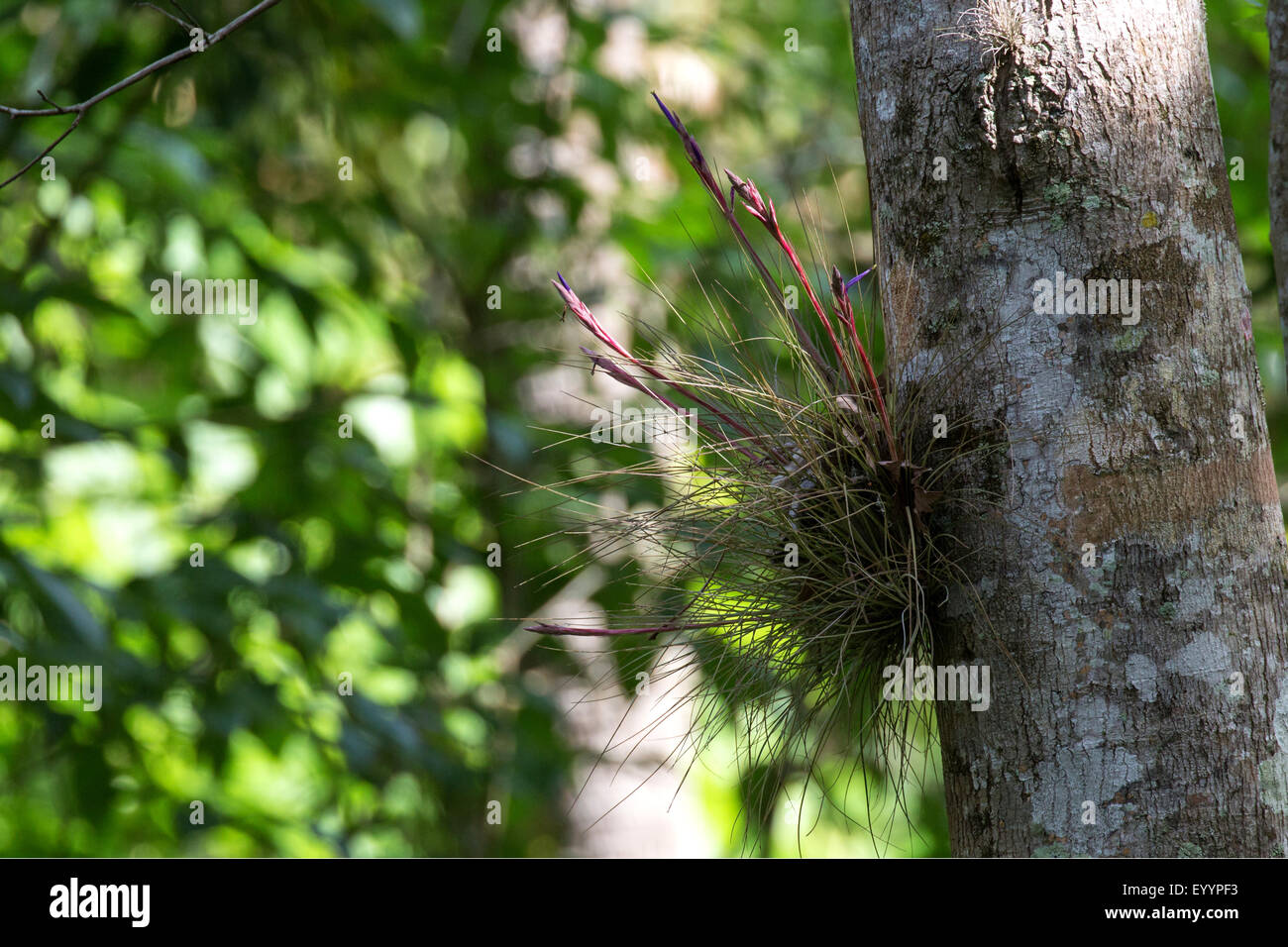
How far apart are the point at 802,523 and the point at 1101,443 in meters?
0.33

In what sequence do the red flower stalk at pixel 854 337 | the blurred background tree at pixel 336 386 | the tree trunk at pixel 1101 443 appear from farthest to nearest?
the blurred background tree at pixel 336 386 < the red flower stalk at pixel 854 337 < the tree trunk at pixel 1101 443

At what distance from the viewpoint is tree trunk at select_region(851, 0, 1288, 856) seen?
95 cm

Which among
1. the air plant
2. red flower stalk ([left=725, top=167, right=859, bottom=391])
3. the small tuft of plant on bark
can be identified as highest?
the small tuft of plant on bark

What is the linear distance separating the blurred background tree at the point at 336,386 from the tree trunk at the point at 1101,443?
4.10 ft

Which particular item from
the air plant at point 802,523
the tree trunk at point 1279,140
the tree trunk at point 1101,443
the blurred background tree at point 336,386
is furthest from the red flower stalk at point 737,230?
the blurred background tree at point 336,386

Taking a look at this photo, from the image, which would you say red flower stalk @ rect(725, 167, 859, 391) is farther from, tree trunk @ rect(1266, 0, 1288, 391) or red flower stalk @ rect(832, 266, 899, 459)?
tree trunk @ rect(1266, 0, 1288, 391)

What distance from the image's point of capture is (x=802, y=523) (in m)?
1.17

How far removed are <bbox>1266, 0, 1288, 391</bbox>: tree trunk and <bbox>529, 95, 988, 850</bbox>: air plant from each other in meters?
0.46

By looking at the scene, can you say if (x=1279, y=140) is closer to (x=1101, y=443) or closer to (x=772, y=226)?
(x=1101, y=443)

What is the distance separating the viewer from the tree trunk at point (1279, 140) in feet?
3.79

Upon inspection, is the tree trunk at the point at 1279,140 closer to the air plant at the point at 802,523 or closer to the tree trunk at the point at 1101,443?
the tree trunk at the point at 1101,443

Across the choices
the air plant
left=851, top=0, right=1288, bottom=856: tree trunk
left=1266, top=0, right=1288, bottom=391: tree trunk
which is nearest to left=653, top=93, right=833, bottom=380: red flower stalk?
the air plant

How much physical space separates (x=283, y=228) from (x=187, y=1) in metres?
0.80
